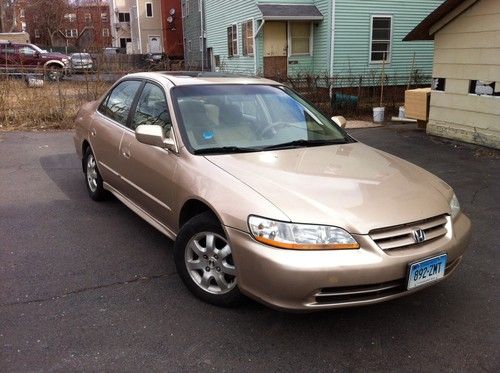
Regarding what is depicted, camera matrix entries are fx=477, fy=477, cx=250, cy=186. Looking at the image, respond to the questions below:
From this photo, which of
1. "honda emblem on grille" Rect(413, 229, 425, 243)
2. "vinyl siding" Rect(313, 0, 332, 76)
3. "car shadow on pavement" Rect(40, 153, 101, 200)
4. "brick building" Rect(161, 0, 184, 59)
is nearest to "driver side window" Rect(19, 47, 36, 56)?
"brick building" Rect(161, 0, 184, 59)

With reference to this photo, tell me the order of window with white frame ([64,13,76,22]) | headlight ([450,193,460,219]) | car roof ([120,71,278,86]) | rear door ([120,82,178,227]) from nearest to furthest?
1. headlight ([450,193,460,219])
2. rear door ([120,82,178,227])
3. car roof ([120,71,278,86])
4. window with white frame ([64,13,76,22])

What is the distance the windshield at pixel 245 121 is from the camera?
12.1 ft

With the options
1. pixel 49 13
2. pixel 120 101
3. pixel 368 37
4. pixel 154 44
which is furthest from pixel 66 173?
pixel 49 13

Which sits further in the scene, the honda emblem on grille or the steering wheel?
the steering wheel

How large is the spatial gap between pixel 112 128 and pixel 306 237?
2855 mm

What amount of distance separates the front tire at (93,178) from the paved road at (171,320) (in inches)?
28.6

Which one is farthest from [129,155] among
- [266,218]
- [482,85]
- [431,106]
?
[431,106]

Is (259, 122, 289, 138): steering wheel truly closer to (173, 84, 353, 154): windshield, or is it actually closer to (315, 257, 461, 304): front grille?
(173, 84, 353, 154): windshield

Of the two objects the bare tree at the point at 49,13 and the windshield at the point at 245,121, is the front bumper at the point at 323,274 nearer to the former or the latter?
the windshield at the point at 245,121

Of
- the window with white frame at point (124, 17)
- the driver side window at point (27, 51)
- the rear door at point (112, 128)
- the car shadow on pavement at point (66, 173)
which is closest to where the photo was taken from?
the rear door at point (112, 128)

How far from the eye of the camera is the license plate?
9.05ft

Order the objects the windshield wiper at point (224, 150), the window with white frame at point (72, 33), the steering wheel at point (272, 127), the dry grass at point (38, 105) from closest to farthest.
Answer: the windshield wiper at point (224, 150) < the steering wheel at point (272, 127) < the dry grass at point (38, 105) < the window with white frame at point (72, 33)

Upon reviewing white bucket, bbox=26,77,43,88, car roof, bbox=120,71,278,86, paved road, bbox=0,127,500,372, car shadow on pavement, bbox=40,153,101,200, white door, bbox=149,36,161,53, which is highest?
white door, bbox=149,36,161,53

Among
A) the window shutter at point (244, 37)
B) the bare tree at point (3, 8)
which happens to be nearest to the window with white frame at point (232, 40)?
the window shutter at point (244, 37)
